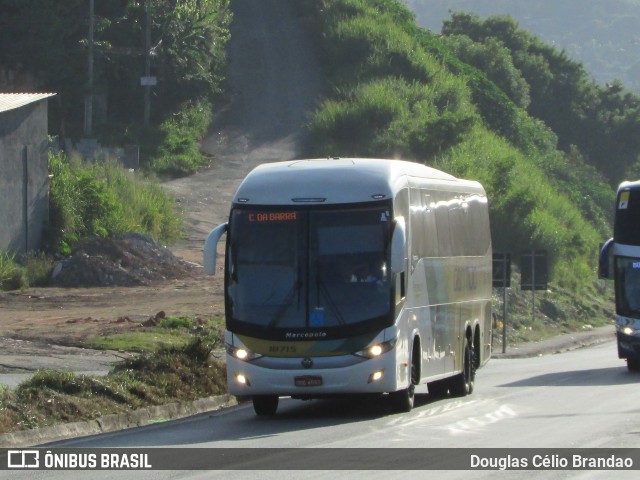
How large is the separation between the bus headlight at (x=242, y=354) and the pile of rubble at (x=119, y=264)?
21.7 meters

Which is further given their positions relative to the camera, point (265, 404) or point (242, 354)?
point (265, 404)

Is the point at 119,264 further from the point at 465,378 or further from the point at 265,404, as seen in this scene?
the point at 265,404

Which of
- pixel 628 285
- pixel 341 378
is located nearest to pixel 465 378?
pixel 341 378

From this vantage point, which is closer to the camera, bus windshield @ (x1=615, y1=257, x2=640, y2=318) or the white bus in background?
the white bus in background

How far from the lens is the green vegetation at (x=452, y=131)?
54.1 metres

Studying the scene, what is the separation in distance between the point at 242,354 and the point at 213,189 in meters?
38.3

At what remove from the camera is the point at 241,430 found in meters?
16.5

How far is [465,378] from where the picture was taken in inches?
854

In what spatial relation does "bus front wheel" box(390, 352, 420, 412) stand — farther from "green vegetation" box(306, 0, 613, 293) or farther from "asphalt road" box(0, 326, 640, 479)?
"green vegetation" box(306, 0, 613, 293)

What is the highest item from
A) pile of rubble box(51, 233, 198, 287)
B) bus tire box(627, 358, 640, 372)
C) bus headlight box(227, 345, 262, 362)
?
pile of rubble box(51, 233, 198, 287)

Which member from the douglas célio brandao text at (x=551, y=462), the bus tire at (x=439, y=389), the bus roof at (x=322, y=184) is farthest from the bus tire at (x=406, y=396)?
the douglas célio brandao text at (x=551, y=462)

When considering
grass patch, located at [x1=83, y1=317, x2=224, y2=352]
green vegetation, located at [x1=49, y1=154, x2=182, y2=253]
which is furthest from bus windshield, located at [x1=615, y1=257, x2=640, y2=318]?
green vegetation, located at [x1=49, y1=154, x2=182, y2=253]

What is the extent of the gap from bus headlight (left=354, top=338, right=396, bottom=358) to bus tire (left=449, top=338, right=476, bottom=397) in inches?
180

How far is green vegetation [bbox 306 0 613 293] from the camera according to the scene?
5406 centimetres
